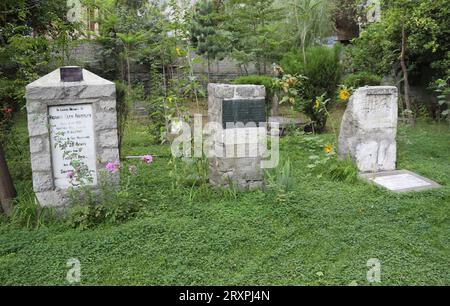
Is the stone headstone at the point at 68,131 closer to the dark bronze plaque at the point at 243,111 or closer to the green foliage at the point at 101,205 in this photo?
the green foliage at the point at 101,205

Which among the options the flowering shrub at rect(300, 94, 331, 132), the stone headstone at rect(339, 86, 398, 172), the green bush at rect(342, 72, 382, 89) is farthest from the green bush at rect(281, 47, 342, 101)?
the stone headstone at rect(339, 86, 398, 172)

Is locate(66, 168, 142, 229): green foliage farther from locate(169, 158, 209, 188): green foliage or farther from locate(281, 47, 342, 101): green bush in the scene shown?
locate(281, 47, 342, 101): green bush

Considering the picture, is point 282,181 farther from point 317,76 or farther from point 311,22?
point 311,22

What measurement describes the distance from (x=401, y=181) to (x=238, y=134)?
205 centimetres

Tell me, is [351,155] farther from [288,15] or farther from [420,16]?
[288,15]

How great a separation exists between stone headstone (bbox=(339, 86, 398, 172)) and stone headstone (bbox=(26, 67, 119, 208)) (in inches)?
116

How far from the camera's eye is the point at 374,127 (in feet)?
17.6

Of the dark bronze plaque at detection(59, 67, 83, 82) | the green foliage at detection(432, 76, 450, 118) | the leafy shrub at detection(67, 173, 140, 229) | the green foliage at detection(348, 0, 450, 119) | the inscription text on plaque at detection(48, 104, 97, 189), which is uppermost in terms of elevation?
the green foliage at detection(348, 0, 450, 119)

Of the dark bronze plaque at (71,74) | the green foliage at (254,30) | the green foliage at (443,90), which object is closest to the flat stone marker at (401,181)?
the green foliage at (443,90)

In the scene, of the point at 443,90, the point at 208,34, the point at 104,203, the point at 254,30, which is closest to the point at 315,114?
the point at 443,90

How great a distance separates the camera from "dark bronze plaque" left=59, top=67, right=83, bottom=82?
13.3ft
